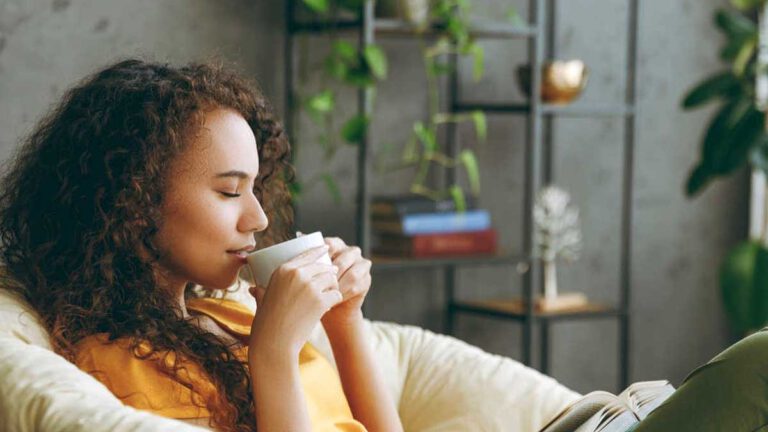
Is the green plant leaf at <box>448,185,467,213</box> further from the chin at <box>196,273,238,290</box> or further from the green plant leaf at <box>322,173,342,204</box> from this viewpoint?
the chin at <box>196,273,238,290</box>

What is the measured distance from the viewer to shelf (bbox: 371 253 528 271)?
280cm

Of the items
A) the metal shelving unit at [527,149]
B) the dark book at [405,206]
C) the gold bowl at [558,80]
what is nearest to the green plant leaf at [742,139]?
the metal shelving unit at [527,149]

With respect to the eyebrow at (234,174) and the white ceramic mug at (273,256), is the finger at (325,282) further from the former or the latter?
the eyebrow at (234,174)

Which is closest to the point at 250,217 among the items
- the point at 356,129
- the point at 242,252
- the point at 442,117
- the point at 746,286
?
the point at 242,252

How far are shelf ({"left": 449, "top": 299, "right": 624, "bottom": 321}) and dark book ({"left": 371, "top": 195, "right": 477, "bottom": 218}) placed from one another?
12.6 inches

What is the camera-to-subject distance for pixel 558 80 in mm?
3051

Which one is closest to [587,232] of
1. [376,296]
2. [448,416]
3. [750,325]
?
[750,325]

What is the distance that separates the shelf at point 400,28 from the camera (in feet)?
8.89

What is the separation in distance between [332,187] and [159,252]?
5.12 ft

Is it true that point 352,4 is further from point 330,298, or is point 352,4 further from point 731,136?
point 330,298

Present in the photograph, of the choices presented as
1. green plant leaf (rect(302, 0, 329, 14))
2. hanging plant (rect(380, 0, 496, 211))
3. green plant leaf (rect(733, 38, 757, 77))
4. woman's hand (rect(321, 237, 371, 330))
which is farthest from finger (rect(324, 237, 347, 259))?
green plant leaf (rect(733, 38, 757, 77))

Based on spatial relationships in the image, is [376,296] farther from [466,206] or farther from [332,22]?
[332,22]

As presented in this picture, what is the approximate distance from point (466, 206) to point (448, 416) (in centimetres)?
134

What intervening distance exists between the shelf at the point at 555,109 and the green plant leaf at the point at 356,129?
545 millimetres
